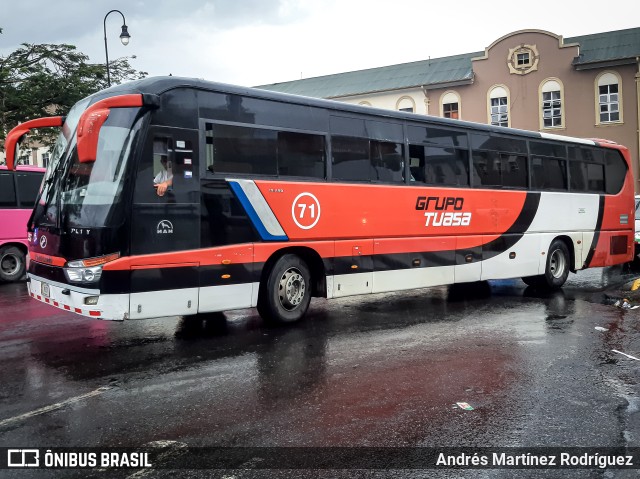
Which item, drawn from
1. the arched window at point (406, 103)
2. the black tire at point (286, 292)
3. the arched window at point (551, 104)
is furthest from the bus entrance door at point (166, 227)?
the arched window at point (406, 103)

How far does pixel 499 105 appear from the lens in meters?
38.5

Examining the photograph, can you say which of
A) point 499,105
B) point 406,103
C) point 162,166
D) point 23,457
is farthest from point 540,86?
point 23,457

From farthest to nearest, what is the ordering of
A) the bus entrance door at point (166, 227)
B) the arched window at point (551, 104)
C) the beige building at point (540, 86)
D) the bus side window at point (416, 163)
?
the arched window at point (551, 104) < the beige building at point (540, 86) < the bus side window at point (416, 163) < the bus entrance door at point (166, 227)

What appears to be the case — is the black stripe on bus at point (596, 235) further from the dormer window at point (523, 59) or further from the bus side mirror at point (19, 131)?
the dormer window at point (523, 59)

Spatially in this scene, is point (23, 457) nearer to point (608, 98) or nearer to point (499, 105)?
point (608, 98)

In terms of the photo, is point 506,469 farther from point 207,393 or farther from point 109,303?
point 109,303

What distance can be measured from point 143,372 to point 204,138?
3.20 metres

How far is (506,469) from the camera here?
402 cm

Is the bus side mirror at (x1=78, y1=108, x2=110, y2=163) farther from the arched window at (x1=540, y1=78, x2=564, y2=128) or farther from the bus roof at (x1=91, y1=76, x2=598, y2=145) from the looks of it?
the arched window at (x1=540, y1=78, x2=564, y2=128)

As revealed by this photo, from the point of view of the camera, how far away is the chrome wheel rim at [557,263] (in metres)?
13.8

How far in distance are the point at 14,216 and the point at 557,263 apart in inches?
526

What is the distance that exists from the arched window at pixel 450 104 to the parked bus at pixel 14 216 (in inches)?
1162

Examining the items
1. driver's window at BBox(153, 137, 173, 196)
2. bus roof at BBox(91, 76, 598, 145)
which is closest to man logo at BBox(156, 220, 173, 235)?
→ driver's window at BBox(153, 137, 173, 196)

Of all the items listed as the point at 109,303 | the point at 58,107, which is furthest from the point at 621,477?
the point at 58,107
